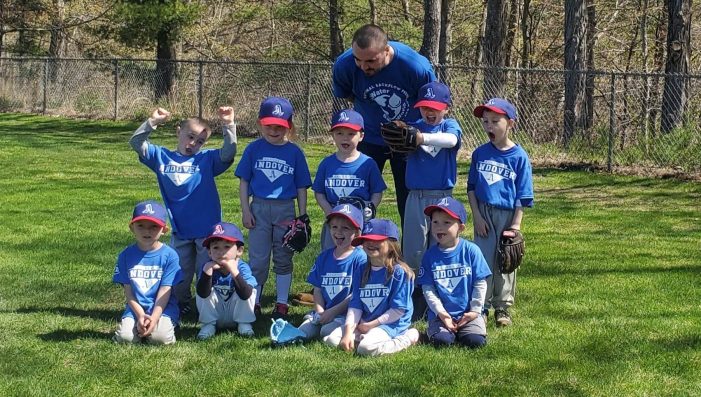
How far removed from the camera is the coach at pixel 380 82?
20.2 ft

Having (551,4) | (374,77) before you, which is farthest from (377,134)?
(551,4)

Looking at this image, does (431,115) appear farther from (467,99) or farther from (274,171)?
(467,99)

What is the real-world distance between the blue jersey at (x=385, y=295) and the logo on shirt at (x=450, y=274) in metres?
0.18

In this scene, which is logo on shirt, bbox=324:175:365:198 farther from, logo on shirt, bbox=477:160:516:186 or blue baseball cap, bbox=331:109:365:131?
logo on shirt, bbox=477:160:516:186

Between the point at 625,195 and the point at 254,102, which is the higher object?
the point at 254,102

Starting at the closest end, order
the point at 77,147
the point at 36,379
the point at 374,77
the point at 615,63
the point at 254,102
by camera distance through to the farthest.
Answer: the point at 36,379, the point at 374,77, the point at 77,147, the point at 254,102, the point at 615,63

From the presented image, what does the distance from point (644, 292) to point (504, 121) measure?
2113 mm

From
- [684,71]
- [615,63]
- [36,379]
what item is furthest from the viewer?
[615,63]

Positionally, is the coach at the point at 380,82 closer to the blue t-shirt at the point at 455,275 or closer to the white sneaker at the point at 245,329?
the blue t-shirt at the point at 455,275

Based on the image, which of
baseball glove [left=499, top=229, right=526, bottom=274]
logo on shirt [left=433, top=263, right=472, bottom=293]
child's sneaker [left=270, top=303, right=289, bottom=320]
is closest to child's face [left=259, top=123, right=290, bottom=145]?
child's sneaker [left=270, top=303, right=289, bottom=320]

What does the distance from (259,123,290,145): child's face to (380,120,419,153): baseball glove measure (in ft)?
3.14

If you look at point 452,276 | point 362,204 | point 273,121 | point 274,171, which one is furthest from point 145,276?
point 452,276

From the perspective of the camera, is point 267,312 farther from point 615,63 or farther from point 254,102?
point 615,63

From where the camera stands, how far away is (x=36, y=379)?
4.87 m
